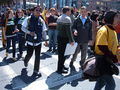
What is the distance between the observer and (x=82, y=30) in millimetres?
7668

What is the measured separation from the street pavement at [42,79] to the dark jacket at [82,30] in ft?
3.09

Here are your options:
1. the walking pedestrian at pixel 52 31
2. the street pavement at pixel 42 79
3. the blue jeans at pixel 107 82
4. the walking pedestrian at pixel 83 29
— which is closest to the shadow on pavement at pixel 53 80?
the street pavement at pixel 42 79

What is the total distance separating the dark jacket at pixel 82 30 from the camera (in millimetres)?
7629

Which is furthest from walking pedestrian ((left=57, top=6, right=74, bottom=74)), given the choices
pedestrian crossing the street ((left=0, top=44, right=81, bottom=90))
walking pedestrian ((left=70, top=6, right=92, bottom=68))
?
walking pedestrian ((left=70, top=6, right=92, bottom=68))

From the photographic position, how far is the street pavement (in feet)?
20.9

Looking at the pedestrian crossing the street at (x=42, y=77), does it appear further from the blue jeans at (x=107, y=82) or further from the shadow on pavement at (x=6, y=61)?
the blue jeans at (x=107, y=82)

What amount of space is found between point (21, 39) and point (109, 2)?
213 ft

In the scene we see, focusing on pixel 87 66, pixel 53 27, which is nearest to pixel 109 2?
pixel 53 27

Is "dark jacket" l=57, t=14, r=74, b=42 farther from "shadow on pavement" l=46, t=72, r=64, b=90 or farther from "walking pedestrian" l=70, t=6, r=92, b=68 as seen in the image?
"shadow on pavement" l=46, t=72, r=64, b=90

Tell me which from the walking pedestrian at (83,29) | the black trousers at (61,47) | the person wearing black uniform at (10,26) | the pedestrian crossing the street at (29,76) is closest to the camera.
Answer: the pedestrian crossing the street at (29,76)

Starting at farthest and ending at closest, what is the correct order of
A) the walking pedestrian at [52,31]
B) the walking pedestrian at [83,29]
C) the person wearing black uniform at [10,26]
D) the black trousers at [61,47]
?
1. the walking pedestrian at [52,31]
2. the person wearing black uniform at [10,26]
3. the walking pedestrian at [83,29]
4. the black trousers at [61,47]

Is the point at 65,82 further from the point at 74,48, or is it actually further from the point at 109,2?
the point at 109,2

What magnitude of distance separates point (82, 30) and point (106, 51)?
3.41 m

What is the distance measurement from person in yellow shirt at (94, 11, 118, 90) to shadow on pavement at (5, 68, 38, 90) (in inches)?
98.0
